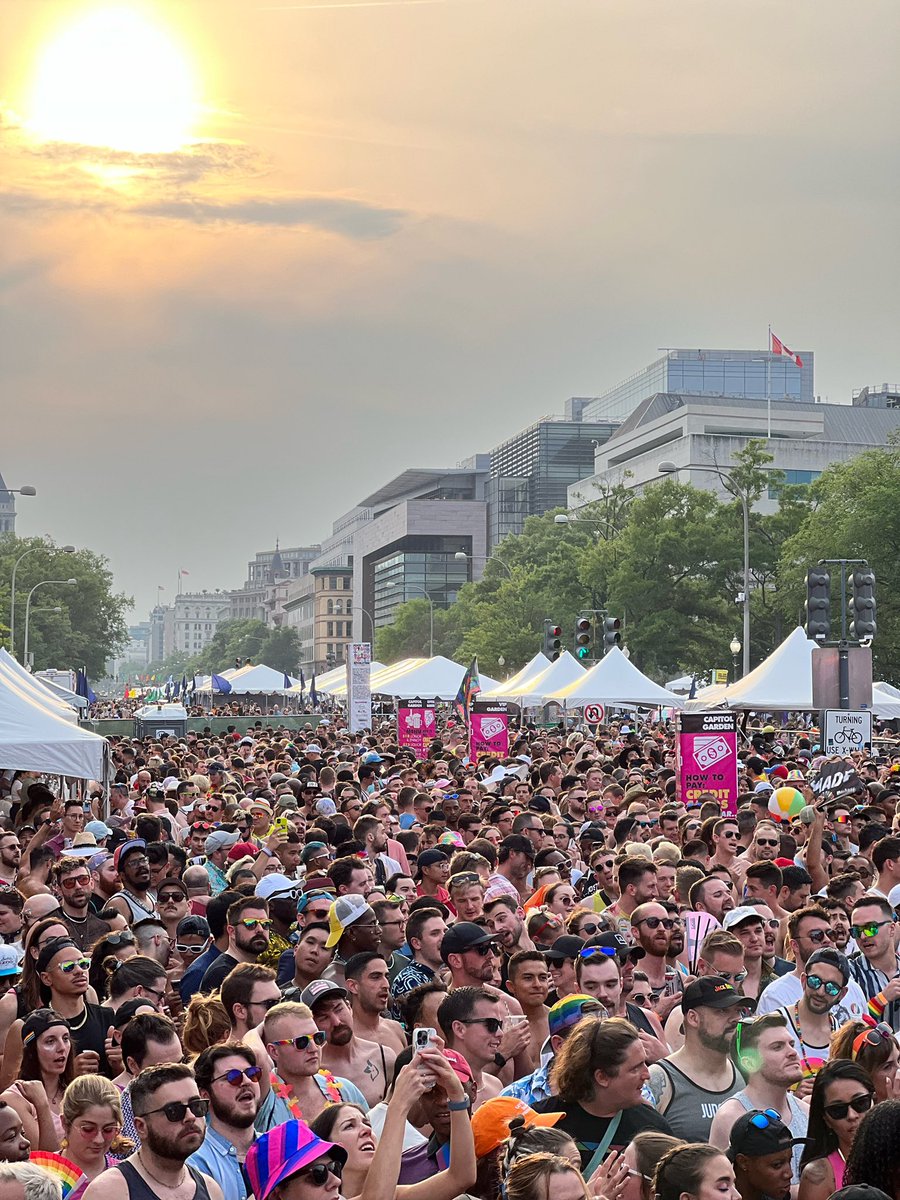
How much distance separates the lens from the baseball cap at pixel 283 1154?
448cm

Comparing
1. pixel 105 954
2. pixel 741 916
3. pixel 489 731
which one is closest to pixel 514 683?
pixel 489 731

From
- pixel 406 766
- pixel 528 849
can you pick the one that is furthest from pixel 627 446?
pixel 528 849

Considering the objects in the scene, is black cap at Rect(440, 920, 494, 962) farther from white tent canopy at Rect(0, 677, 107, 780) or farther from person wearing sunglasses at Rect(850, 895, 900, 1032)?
white tent canopy at Rect(0, 677, 107, 780)

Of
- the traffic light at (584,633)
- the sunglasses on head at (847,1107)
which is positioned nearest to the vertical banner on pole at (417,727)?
the traffic light at (584,633)

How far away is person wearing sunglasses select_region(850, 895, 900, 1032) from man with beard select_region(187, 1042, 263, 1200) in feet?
11.9

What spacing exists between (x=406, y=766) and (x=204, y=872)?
31.4 feet

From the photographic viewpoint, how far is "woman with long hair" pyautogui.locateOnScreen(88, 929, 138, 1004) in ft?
25.2

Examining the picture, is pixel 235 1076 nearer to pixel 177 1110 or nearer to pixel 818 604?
pixel 177 1110

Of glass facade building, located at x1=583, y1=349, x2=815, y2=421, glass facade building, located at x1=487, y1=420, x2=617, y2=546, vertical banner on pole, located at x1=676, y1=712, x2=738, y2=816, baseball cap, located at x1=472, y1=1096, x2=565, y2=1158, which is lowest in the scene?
baseball cap, located at x1=472, y1=1096, x2=565, y2=1158

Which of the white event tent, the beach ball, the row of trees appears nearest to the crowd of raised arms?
the beach ball

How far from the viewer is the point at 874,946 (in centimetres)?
809

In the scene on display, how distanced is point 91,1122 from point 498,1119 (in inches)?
52.8

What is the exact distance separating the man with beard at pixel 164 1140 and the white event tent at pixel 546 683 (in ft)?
99.0

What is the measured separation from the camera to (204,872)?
A: 11000mm
